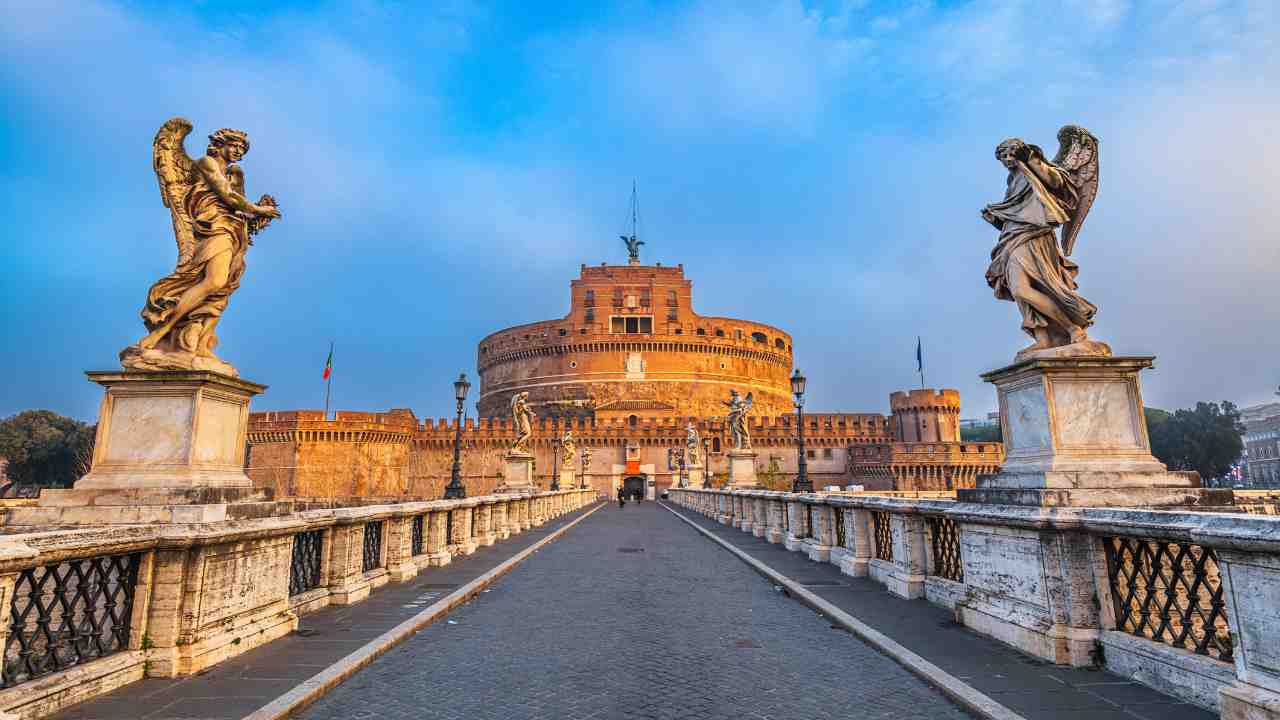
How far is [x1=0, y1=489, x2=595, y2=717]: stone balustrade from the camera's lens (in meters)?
3.63

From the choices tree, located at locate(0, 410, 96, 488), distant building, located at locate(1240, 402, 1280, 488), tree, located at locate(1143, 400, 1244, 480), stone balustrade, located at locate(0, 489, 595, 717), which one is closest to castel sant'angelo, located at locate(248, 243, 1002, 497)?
tree, located at locate(0, 410, 96, 488)

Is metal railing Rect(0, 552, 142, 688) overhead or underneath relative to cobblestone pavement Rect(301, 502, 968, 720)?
overhead

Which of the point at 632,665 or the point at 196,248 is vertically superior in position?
the point at 196,248

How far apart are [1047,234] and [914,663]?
12.3 ft

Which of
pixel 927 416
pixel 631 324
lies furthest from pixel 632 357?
pixel 927 416

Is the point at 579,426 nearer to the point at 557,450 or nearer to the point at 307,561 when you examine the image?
the point at 557,450

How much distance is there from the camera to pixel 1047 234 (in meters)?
5.83

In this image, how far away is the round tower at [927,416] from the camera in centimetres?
6850

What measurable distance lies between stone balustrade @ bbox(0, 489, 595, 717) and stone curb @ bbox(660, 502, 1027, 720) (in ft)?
16.2

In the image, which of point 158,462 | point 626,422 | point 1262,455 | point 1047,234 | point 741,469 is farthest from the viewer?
point 1262,455

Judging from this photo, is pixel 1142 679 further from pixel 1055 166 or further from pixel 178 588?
pixel 178 588

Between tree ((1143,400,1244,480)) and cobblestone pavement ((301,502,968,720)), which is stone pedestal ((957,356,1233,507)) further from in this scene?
tree ((1143,400,1244,480))

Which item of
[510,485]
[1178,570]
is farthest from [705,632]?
[510,485]

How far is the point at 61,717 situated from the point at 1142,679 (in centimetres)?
629
